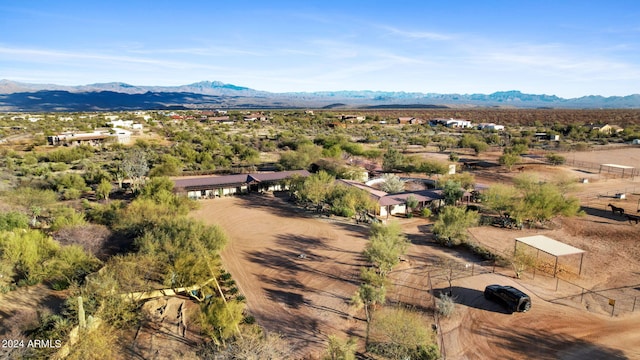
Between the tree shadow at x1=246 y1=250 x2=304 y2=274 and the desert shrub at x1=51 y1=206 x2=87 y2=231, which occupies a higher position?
the desert shrub at x1=51 y1=206 x2=87 y2=231

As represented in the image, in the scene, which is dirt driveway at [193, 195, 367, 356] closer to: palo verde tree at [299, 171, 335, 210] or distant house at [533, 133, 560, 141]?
palo verde tree at [299, 171, 335, 210]

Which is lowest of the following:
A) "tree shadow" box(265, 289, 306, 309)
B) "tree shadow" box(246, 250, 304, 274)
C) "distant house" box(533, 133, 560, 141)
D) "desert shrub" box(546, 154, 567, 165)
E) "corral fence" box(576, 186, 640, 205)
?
"tree shadow" box(265, 289, 306, 309)

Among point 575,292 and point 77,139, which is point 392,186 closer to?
point 575,292

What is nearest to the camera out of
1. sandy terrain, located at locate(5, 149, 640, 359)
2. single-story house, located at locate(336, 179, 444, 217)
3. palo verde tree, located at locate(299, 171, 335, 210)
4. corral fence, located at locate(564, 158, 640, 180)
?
sandy terrain, located at locate(5, 149, 640, 359)

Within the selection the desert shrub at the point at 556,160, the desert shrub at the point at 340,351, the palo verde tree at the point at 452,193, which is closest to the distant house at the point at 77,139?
the palo verde tree at the point at 452,193

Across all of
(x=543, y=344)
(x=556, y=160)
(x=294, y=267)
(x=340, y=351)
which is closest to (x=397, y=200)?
(x=294, y=267)

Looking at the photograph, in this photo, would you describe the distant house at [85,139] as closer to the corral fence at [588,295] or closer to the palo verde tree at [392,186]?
the palo verde tree at [392,186]

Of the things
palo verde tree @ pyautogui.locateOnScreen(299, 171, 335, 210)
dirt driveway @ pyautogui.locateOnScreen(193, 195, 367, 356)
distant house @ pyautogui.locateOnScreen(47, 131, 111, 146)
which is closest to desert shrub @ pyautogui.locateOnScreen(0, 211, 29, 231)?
dirt driveway @ pyautogui.locateOnScreen(193, 195, 367, 356)
